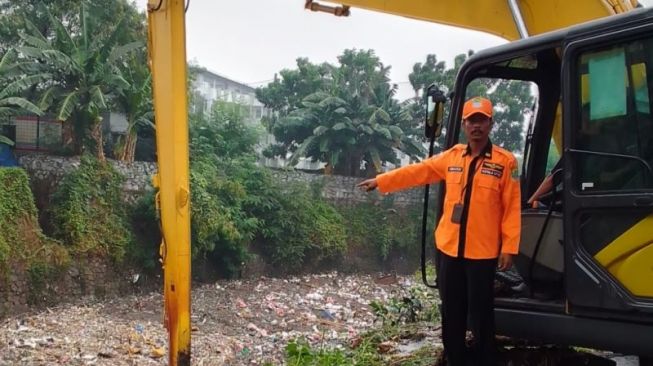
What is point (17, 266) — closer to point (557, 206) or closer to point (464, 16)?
point (464, 16)

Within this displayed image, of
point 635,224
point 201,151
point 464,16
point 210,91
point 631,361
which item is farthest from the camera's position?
point 210,91

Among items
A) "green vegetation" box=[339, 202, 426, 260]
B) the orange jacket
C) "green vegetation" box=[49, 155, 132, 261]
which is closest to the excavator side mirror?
the orange jacket

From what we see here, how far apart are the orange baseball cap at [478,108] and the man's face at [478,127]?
1cm

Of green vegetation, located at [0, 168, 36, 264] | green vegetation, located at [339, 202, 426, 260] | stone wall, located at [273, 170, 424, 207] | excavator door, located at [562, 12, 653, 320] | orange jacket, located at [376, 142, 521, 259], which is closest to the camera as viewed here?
excavator door, located at [562, 12, 653, 320]

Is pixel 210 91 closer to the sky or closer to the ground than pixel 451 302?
closer to the sky

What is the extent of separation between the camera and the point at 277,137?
21469 mm

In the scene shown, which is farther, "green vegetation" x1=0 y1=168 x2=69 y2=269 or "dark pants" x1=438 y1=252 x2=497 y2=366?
"green vegetation" x1=0 y1=168 x2=69 y2=269

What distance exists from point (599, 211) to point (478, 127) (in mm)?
613

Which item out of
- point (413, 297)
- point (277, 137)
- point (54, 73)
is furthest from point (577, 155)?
point (277, 137)

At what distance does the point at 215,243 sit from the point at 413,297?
32.8 feet

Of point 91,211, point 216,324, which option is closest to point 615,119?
point 216,324

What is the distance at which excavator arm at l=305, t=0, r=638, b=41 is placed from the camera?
13.9ft

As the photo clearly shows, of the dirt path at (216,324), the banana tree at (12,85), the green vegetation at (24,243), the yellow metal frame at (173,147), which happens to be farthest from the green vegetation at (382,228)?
the yellow metal frame at (173,147)

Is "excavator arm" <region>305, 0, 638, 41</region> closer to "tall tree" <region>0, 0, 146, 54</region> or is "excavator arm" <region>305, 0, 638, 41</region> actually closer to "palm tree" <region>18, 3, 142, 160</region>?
"palm tree" <region>18, 3, 142, 160</region>
